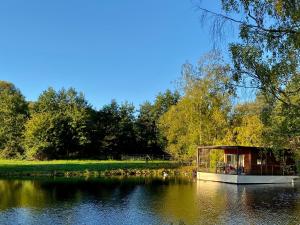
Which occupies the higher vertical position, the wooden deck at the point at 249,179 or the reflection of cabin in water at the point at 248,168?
the reflection of cabin in water at the point at 248,168

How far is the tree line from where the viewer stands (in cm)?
5894

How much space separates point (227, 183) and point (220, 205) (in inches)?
579

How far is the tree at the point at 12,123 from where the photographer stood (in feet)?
203

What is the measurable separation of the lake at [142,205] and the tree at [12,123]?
3116cm

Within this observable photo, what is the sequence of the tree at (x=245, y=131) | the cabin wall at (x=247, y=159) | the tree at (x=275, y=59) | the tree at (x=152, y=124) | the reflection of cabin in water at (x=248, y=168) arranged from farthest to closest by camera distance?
the tree at (x=152, y=124) → the tree at (x=245, y=131) → the cabin wall at (x=247, y=159) → the reflection of cabin in water at (x=248, y=168) → the tree at (x=275, y=59)

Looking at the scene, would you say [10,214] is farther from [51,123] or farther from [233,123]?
[51,123]

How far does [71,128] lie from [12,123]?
9.42 metres

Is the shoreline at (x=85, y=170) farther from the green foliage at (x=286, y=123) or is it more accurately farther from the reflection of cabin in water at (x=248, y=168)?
the green foliage at (x=286, y=123)

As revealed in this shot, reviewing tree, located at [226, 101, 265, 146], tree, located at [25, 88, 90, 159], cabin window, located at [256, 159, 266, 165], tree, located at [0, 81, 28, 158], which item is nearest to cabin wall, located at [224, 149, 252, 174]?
cabin window, located at [256, 159, 266, 165]

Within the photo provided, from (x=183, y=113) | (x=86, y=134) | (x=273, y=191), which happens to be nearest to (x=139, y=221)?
(x=273, y=191)

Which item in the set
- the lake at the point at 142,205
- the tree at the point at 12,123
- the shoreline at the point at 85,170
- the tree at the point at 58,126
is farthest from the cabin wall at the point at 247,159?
the tree at the point at 12,123

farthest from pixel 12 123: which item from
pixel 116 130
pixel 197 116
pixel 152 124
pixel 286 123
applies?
pixel 286 123

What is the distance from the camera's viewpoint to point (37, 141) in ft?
188

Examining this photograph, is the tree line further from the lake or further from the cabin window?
the lake
